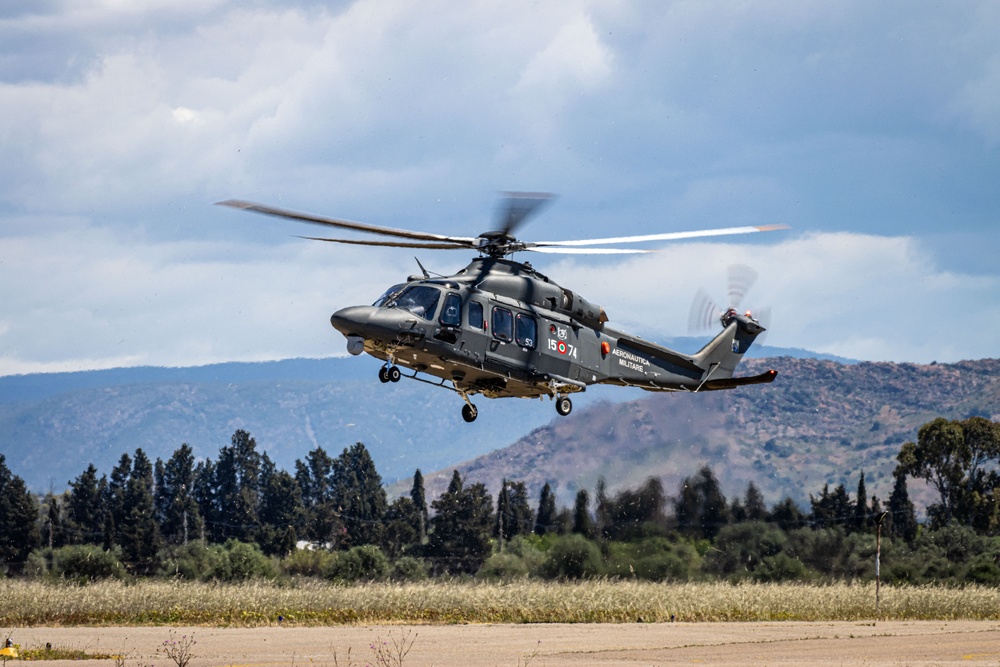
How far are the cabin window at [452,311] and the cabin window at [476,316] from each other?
0.36 m

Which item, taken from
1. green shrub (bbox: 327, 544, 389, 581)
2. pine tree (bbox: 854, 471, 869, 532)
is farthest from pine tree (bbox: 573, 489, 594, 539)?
pine tree (bbox: 854, 471, 869, 532)

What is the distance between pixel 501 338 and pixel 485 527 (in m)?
59.2

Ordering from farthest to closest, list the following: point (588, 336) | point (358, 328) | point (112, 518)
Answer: point (112, 518)
point (588, 336)
point (358, 328)

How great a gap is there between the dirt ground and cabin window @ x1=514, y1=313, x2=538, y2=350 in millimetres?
7831

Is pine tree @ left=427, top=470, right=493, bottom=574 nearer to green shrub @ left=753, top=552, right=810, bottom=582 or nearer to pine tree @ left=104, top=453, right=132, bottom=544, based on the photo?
pine tree @ left=104, top=453, right=132, bottom=544

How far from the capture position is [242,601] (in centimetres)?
4425

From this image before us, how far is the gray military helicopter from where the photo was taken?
3322cm

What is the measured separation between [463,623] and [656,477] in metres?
25.7

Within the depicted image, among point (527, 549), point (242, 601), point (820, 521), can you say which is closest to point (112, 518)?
point (527, 549)

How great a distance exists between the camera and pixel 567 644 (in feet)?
116

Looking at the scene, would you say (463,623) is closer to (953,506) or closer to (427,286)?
(427,286)

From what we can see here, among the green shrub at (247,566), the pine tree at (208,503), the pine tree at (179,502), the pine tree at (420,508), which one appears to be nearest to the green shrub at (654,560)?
the green shrub at (247,566)

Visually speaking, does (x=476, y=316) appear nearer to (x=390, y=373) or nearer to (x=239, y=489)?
(x=390, y=373)

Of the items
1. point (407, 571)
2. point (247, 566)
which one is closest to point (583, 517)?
point (407, 571)
